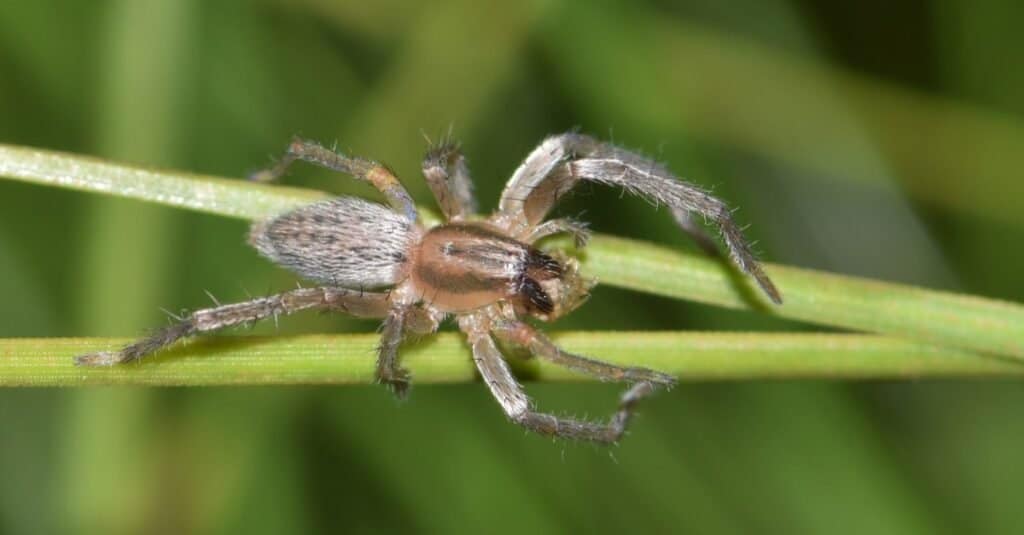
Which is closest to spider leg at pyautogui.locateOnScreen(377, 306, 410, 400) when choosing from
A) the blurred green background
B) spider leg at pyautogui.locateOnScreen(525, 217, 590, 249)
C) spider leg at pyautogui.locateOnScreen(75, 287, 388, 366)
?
spider leg at pyautogui.locateOnScreen(75, 287, 388, 366)

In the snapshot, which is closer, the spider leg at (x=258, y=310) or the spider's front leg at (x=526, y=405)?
the spider leg at (x=258, y=310)

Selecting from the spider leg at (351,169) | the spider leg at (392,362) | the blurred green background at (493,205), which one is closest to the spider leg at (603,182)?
the spider leg at (351,169)

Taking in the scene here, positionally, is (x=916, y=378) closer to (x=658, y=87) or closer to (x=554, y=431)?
(x=554, y=431)

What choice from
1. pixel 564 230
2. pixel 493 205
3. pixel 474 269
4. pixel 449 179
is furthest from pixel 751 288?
pixel 493 205

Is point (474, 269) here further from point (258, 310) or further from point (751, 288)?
point (751, 288)

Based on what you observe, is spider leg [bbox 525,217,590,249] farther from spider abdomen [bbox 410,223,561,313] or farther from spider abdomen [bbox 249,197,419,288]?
spider abdomen [bbox 249,197,419,288]

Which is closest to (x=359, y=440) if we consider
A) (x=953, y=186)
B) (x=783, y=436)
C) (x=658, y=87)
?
(x=783, y=436)

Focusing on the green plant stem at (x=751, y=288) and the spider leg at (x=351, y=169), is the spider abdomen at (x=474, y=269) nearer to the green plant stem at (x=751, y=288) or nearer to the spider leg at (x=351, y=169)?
the spider leg at (x=351, y=169)
